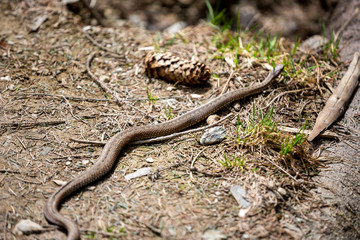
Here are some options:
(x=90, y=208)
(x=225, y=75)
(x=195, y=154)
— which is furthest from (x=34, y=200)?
(x=225, y=75)

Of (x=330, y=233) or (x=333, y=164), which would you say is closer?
(x=330, y=233)

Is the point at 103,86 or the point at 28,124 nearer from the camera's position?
the point at 28,124

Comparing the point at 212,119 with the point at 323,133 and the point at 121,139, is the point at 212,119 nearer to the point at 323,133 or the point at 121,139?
the point at 121,139

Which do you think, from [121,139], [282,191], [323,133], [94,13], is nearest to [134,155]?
[121,139]

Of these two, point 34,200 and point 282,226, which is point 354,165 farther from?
point 34,200

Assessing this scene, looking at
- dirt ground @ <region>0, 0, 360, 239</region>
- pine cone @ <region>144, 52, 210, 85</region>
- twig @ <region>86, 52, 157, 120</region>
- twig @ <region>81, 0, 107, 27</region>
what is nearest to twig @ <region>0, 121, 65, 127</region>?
dirt ground @ <region>0, 0, 360, 239</region>

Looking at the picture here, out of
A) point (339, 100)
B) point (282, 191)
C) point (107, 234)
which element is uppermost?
point (339, 100)

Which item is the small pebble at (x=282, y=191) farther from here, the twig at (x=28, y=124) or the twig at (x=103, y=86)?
the twig at (x=28, y=124)
